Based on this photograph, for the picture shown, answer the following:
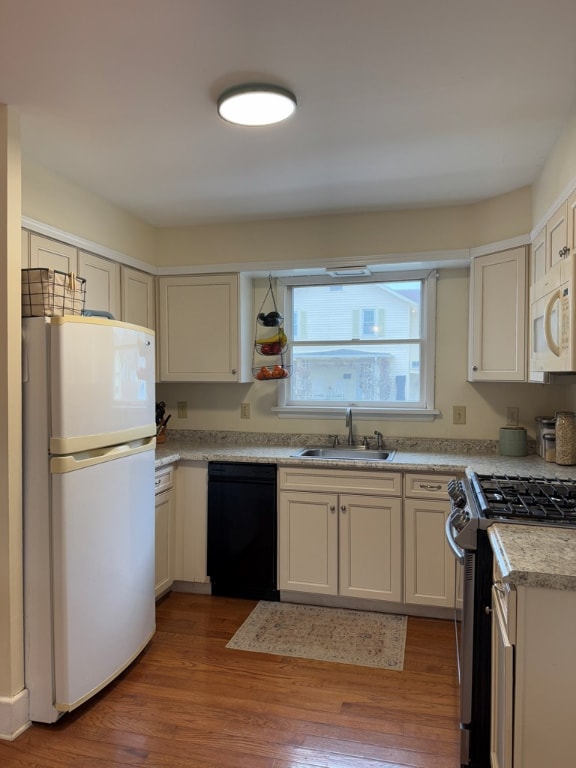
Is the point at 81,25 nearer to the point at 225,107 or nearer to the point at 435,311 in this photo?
the point at 225,107

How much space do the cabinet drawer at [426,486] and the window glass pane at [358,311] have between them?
3.40 feet

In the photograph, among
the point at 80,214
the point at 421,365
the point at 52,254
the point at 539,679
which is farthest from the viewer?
the point at 421,365

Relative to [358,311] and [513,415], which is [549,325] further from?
[358,311]

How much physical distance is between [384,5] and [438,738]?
98.2 inches

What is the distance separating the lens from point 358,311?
360 centimetres

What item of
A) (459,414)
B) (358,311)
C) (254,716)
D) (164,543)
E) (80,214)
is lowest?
(254,716)

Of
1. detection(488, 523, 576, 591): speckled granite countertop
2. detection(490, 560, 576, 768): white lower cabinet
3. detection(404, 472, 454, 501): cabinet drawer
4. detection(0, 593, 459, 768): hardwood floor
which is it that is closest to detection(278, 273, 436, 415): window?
detection(404, 472, 454, 501): cabinet drawer

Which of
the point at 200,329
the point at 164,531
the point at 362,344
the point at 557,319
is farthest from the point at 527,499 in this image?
the point at 200,329

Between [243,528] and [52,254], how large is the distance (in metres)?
1.87

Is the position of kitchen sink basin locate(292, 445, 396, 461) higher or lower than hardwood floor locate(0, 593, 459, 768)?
higher

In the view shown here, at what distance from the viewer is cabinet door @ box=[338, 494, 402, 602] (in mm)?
2932

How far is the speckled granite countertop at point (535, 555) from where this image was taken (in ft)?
4.17

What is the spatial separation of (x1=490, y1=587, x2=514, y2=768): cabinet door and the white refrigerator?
153 centimetres

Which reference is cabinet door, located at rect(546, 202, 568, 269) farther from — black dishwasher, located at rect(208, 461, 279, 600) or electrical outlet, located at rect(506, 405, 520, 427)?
black dishwasher, located at rect(208, 461, 279, 600)
